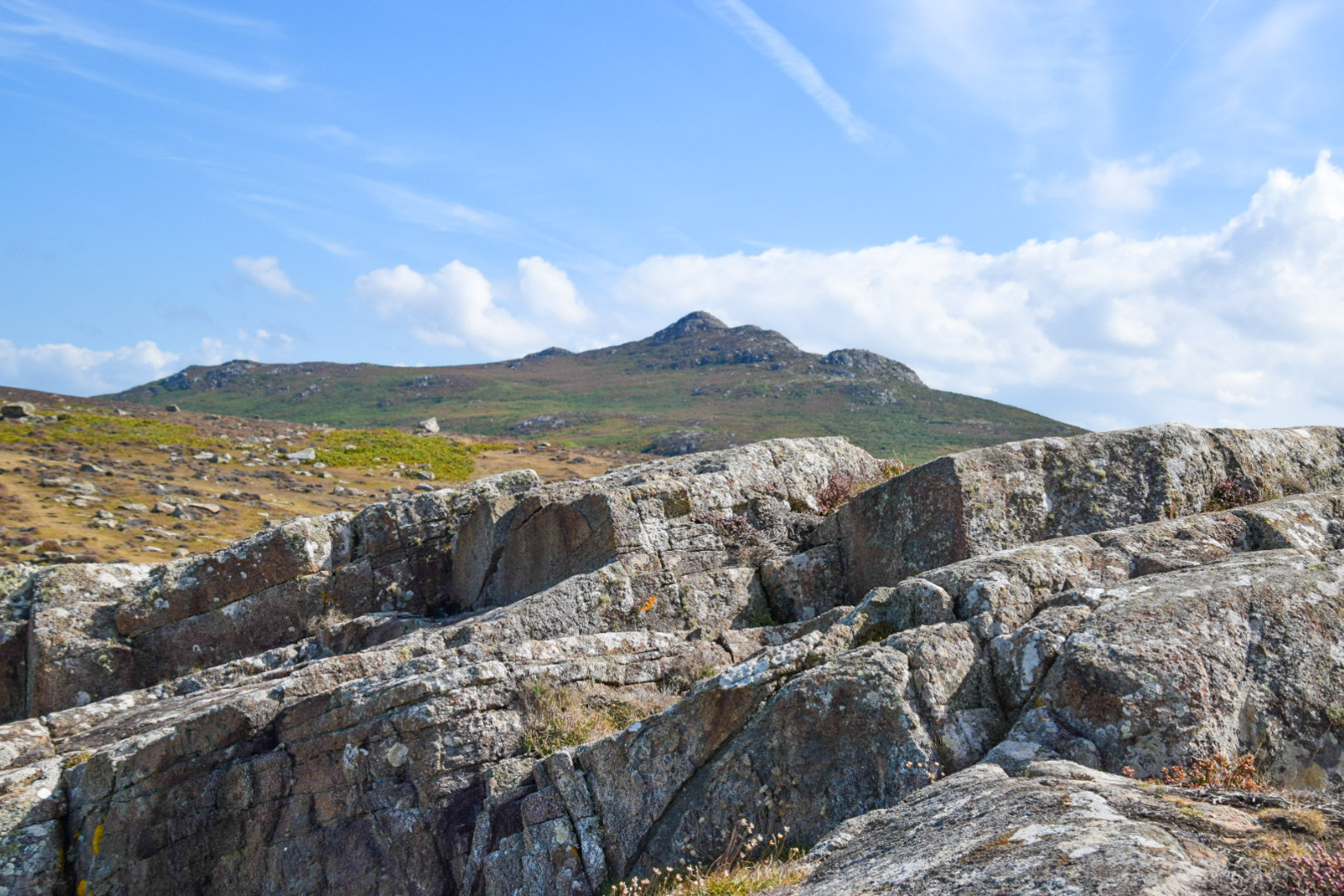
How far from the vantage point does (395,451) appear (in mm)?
67250

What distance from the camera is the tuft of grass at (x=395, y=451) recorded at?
201 feet

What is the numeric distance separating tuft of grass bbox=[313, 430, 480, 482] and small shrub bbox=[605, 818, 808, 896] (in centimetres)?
5166

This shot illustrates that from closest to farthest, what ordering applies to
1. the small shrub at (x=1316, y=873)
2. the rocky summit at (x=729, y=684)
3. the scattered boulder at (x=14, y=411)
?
the small shrub at (x=1316, y=873) < the rocky summit at (x=729, y=684) < the scattered boulder at (x=14, y=411)

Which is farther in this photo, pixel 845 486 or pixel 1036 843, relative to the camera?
pixel 845 486

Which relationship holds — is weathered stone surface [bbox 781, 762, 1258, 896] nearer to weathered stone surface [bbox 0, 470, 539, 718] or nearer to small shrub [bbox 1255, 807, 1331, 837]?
small shrub [bbox 1255, 807, 1331, 837]

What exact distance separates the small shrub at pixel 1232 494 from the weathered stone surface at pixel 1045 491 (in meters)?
0.06

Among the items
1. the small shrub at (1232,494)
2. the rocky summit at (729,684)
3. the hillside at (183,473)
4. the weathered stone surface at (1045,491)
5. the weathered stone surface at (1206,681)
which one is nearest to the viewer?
the rocky summit at (729,684)

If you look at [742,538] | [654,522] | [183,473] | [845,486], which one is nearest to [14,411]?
[183,473]

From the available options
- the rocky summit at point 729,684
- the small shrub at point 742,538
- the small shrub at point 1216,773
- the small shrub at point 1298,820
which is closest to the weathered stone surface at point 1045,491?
the rocky summit at point 729,684

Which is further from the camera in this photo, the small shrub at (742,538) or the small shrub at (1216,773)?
the small shrub at (742,538)

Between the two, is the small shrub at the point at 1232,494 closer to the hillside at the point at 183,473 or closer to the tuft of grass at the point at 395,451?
the hillside at the point at 183,473

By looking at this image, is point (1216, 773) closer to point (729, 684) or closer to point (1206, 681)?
point (1206, 681)

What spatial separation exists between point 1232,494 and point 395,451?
204 ft

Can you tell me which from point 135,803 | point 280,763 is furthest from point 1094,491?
point 135,803
